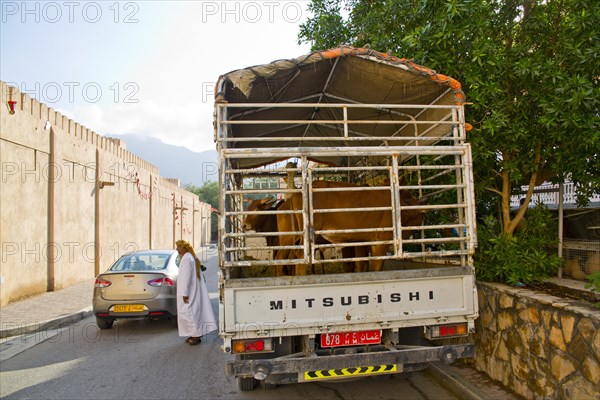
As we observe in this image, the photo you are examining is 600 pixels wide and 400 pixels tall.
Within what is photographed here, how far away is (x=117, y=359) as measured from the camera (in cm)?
612

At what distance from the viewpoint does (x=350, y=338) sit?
4.07 metres

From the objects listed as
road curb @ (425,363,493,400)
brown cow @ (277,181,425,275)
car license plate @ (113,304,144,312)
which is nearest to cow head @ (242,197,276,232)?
brown cow @ (277,181,425,275)

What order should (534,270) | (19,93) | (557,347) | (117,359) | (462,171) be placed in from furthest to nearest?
(19,93)
(117,359)
(534,270)
(462,171)
(557,347)

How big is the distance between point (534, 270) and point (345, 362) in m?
2.64

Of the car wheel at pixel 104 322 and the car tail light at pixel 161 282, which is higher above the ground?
the car tail light at pixel 161 282

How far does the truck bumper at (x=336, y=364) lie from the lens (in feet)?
12.3

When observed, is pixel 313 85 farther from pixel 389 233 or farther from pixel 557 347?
pixel 557 347

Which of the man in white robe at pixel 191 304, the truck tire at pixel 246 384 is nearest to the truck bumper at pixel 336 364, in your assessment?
the truck tire at pixel 246 384

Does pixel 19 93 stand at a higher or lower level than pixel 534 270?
higher

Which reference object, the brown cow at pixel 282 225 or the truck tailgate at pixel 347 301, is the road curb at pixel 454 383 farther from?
the brown cow at pixel 282 225

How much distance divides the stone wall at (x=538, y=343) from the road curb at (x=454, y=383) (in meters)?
0.34


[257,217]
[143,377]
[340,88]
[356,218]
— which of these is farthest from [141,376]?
[340,88]

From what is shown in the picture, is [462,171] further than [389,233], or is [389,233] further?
[389,233]

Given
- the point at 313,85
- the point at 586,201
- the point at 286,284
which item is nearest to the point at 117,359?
the point at 286,284
